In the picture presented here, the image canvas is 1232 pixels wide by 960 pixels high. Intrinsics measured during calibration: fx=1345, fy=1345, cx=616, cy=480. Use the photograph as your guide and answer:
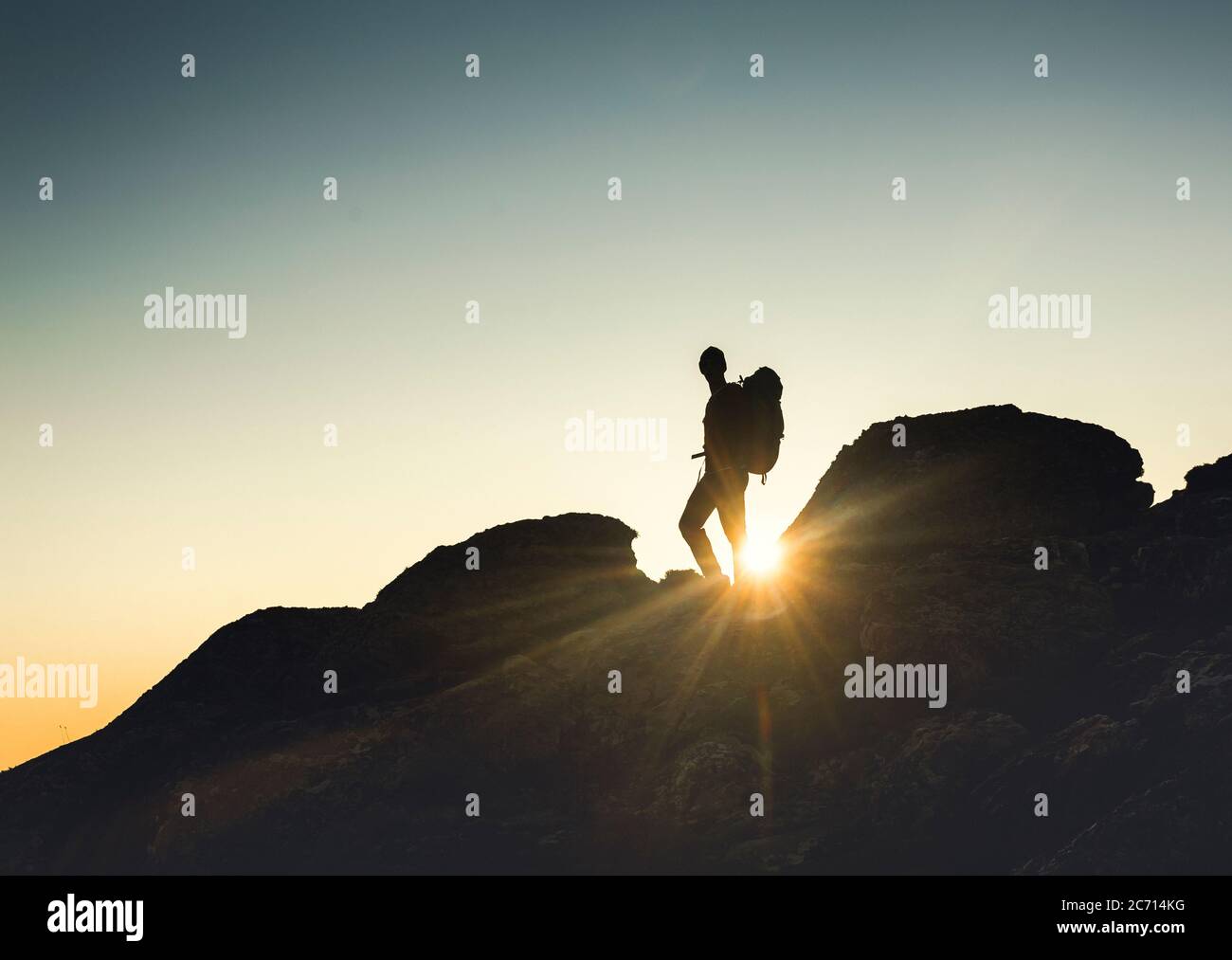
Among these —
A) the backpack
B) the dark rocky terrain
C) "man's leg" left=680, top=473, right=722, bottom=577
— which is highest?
the backpack

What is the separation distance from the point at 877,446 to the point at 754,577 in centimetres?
406

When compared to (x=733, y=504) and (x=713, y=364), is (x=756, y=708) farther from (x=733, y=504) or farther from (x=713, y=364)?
(x=713, y=364)

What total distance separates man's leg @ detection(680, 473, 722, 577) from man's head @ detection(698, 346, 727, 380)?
1756 millimetres

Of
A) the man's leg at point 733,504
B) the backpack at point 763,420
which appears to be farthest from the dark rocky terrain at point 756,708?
the backpack at point 763,420

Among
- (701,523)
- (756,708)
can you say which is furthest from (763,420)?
(756,708)

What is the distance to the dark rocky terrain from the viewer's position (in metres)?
19.1

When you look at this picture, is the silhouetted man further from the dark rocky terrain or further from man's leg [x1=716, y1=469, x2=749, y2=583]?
the dark rocky terrain

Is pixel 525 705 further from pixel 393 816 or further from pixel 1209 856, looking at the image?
pixel 1209 856

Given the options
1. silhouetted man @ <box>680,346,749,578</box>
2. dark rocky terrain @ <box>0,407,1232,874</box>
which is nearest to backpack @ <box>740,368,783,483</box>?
silhouetted man @ <box>680,346,749,578</box>

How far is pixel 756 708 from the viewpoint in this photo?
22578mm

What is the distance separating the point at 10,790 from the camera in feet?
84.0

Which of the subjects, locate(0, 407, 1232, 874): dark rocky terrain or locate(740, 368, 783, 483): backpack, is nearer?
locate(0, 407, 1232, 874): dark rocky terrain

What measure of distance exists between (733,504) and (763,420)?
1.57 m

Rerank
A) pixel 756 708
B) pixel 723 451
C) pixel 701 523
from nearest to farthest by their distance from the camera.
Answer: pixel 756 708 → pixel 723 451 → pixel 701 523
